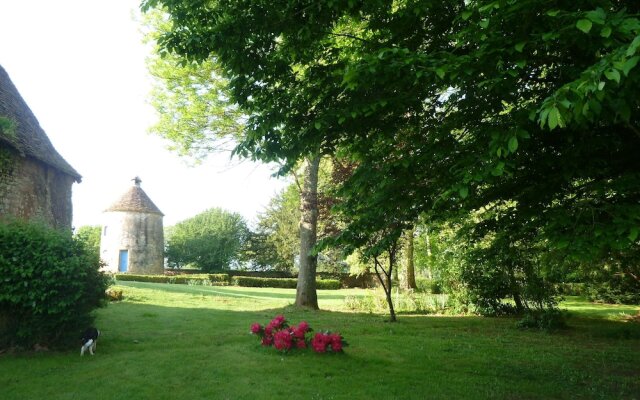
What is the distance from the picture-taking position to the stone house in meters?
12.6

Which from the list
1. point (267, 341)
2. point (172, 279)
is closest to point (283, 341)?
point (267, 341)

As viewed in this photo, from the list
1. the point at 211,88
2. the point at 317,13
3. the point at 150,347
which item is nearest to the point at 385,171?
the point at 317,13

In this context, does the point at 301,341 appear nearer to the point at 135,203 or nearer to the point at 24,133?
the point at 24,133

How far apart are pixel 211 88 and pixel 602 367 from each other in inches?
559

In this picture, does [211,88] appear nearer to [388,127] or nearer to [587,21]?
[388,127]

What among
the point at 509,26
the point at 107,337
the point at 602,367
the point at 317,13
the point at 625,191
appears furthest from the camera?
the point at 107,337

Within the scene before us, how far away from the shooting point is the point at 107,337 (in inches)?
402

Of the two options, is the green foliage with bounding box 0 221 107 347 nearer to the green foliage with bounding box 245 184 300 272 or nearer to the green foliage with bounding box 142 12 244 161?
the green foliage with bounding box 142 12 244 161

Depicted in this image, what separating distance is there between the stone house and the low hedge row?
15624 mm

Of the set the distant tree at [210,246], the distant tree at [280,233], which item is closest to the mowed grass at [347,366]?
the distant tree at [280,233]

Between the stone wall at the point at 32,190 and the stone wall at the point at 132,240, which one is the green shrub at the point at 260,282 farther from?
the stone wall at the point at 32,190

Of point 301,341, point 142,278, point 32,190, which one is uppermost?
point 32,190

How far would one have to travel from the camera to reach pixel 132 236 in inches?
1412

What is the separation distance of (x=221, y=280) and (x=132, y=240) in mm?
7644
